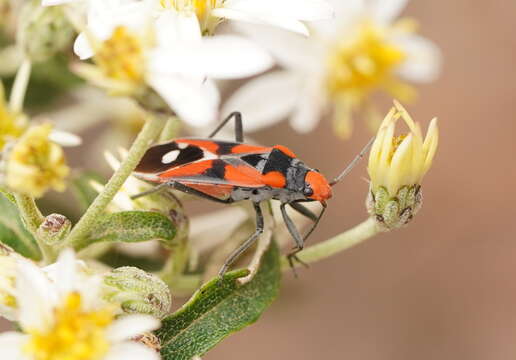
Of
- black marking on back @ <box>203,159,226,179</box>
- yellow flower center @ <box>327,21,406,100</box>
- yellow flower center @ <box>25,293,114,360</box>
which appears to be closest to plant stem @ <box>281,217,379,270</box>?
black marking on back @ <box>203,159,226,179</box>

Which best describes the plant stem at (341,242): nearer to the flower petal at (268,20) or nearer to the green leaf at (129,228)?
the green leaf at (129,228)

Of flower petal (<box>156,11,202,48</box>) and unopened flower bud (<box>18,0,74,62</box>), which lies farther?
unopened flower bud (<box>18,0,74,62</box>)

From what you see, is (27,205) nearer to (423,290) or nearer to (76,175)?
(76,175)

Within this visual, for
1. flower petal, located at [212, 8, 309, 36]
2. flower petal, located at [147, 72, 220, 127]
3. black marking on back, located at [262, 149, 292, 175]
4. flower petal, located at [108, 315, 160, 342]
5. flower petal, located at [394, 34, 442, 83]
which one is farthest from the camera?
flower petal, located at [394, 34, 442, 83]

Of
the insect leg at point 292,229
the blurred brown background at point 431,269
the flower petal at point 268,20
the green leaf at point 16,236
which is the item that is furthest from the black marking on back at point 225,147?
the blurred brown background at point 431,269

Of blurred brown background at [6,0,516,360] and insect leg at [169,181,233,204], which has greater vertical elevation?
insect leg at [169,181,233,204]

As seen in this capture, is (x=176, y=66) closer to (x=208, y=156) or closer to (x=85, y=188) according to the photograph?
(x=208, y=156)

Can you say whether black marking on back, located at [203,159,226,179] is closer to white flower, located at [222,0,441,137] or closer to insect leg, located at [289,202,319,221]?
insect leg, located at [289,202,319,221]
